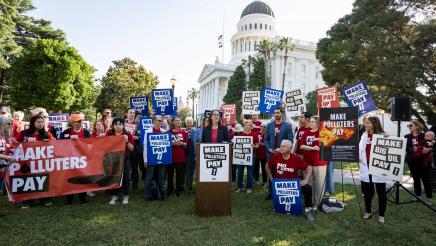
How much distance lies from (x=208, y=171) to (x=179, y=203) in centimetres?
154

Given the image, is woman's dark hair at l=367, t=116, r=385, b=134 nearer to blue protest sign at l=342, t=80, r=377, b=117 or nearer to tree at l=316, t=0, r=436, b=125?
blue protest sign at l=342, t=80, r=377, b=117

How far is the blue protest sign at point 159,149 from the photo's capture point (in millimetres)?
7355

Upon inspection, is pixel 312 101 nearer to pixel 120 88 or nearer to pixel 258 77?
pixel 258 77

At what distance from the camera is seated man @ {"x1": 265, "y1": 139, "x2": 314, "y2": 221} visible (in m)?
6.36

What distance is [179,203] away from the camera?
7.34 metres

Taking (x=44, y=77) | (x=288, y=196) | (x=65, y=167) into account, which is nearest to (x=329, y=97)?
(x=288, y=196)

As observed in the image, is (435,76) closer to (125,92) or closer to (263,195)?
(263,195)

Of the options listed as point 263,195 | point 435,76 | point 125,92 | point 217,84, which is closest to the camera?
point 263,195

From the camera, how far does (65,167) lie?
22.4 ft

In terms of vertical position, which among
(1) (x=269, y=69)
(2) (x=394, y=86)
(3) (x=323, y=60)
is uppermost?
(1) (x=269, y=69)

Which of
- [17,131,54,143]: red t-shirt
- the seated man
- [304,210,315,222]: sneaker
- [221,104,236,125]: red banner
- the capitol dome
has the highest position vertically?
the capitol dome

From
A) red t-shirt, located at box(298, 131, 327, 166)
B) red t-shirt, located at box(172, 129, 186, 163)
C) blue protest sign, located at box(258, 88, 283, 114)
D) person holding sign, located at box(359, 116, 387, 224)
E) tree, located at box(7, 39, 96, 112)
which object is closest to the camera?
person holding sign, located at box(359, 116, 387, 224)

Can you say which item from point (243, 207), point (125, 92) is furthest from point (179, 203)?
point (125, 92)

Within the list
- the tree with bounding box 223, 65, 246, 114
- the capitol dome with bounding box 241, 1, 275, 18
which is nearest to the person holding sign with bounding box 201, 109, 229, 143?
the tree with bounding box 223, 65, 246, 114
